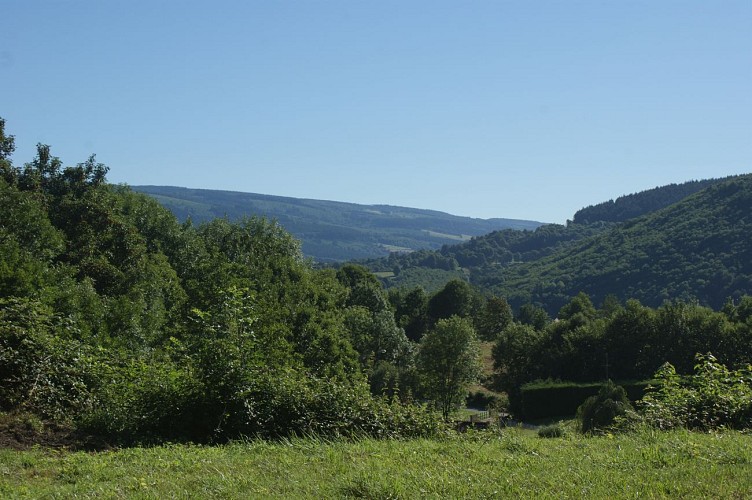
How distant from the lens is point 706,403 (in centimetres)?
959

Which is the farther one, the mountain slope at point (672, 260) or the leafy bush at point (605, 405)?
the mountain slope at point (672, 260)

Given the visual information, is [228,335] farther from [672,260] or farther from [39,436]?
[672,260]

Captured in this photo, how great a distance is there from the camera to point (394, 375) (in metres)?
52.7

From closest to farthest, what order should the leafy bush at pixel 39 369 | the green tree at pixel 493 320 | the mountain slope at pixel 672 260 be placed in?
the leafy bush at pixel 39 369, the green tree at pixel 493 320, the mountain slope at pixel 672 260

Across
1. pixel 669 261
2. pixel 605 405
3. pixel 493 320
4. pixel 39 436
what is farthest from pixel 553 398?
pixel 669 261

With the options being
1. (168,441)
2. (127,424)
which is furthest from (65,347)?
(168,441)

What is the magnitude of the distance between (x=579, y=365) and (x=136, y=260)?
4264cm

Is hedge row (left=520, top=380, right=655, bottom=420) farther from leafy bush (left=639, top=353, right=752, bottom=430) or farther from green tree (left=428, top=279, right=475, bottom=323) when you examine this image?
leafy bush (left=639, top=353, right=752, bottom=430)

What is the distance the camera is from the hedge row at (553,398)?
56.3m

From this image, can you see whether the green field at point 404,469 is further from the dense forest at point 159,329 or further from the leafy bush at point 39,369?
the leafy bush at point 39,369

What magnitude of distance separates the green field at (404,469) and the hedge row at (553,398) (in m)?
50.3

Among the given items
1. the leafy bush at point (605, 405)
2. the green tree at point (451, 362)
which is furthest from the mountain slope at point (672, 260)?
the leafy bush at point (605, 405)

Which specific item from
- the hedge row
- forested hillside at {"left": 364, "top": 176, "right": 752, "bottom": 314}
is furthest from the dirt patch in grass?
forested hillside at {"left": 364, "top": 176, "right": 752, "bottom": 314}

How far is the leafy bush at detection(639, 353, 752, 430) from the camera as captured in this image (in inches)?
363
